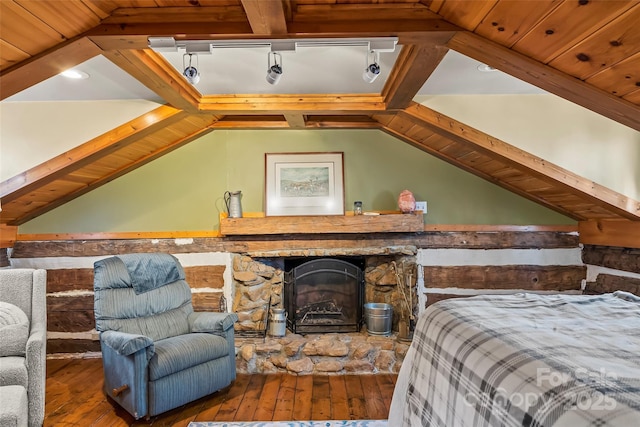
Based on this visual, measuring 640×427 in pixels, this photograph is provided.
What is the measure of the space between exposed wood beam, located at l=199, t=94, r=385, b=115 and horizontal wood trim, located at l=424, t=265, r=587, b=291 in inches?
74.6

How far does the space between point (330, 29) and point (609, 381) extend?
5.67 ft

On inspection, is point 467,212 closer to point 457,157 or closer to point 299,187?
point 457,157

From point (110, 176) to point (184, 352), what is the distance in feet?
6.99

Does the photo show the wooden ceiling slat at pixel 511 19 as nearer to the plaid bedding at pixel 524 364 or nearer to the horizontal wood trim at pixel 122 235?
the plaid bedding at pixel 524 364

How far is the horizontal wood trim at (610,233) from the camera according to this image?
3.10 m

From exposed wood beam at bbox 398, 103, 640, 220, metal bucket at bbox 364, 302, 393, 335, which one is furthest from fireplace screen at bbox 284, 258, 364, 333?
exposed wood beam at bbox 398, 103, 640, 220

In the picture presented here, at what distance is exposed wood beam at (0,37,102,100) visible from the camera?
1.80 meters

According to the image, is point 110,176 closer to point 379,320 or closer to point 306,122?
point 306,122

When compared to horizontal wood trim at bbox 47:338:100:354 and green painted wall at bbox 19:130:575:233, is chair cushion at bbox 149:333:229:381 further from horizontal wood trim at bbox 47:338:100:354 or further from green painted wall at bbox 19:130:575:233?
horizontal wood trim at bbox 47:338:100:354

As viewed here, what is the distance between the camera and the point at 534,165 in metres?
2.91

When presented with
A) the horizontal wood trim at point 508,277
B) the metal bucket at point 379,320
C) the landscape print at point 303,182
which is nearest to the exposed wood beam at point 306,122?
the landscape print at point 303,182

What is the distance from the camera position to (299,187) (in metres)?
4.05

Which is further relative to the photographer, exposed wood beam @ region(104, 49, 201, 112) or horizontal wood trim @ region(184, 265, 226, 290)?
horizontal wood trim @ region(184, 265, 226, 290)

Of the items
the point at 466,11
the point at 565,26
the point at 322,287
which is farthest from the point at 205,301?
the point at 565,26
